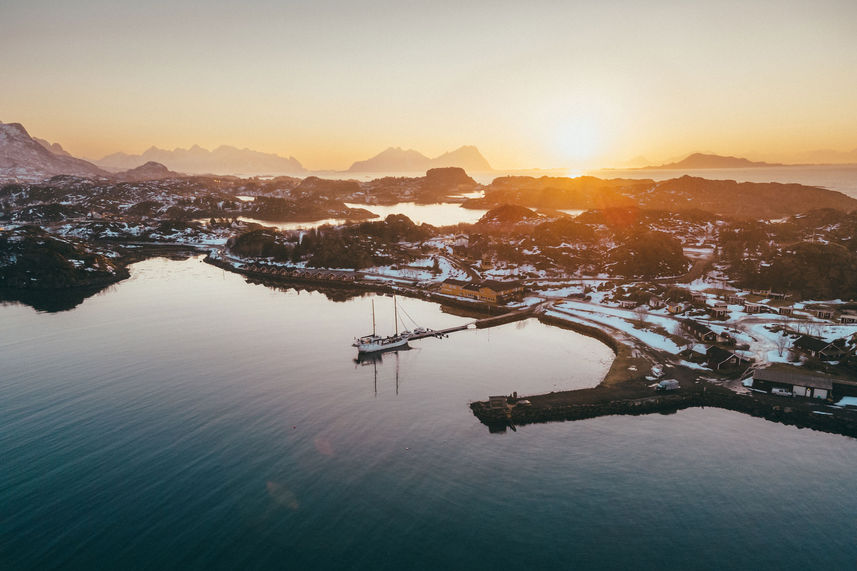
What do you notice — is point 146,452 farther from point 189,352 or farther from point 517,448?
point 517,448

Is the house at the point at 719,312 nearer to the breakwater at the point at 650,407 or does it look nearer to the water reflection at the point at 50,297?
the breakwater at the point at 650,407

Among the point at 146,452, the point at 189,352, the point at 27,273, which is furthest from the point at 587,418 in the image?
the point at 27,273

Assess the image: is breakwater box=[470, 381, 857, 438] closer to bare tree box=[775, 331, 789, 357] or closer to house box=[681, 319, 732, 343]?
house box=[681, 319, 732, 343]

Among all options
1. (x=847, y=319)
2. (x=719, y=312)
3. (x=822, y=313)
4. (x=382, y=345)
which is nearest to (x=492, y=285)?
(x=382, y=345)

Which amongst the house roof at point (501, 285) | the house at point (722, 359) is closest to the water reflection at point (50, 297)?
the house roof at point (501, 285)

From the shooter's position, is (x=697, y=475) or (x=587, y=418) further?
(x=587, y=418)

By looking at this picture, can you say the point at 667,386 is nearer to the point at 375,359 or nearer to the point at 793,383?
the point at 793,383
